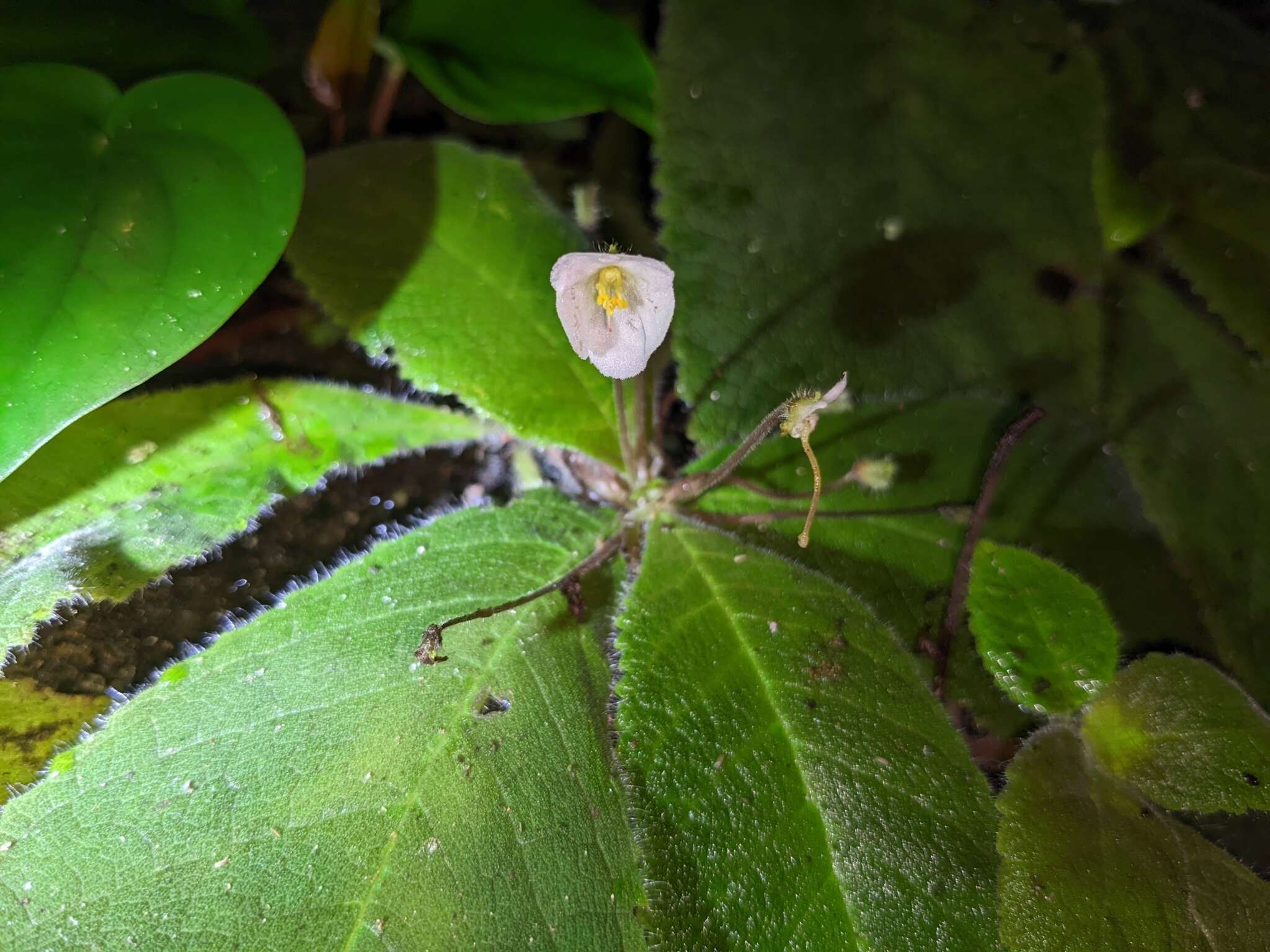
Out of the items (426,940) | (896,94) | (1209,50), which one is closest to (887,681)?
(426,940)

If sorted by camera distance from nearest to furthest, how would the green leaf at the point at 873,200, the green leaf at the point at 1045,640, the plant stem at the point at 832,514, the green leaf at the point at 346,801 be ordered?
the green leaf at the point at 346,801, the green leaf at the point at 1045,640, the plant stem at the point at 832,514, the green leaf at the point at 873,200

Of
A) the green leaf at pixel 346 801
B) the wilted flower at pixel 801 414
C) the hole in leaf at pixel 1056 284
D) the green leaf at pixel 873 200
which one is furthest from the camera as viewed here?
the hole in leaf at pixel 1056 284

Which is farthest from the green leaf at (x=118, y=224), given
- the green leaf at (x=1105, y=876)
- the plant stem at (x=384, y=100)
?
the green leaf at (x=1105, y=876)

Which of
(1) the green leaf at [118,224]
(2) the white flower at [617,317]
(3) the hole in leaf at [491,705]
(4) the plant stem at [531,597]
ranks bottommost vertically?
(3) the hole in leaf at [491,705]

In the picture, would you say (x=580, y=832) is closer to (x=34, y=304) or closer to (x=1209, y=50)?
(x=34, y=304)

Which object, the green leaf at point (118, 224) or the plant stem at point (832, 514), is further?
the plant stem at point (832, 514)

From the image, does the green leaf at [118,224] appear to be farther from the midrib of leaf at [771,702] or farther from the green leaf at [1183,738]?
the green leaf at [1183,738]

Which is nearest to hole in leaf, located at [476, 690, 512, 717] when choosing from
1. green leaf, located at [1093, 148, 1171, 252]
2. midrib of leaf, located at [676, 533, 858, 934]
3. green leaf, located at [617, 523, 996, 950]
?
green leaf, located at [617, 523, 996, 950]
